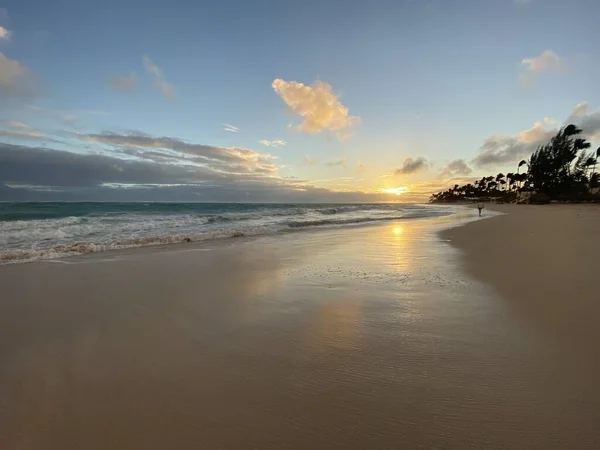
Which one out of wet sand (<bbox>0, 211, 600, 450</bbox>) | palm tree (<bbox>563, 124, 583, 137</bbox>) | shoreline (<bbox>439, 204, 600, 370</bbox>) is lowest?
wet sand (<bbox>0, 211, 600, 450</bbox>)

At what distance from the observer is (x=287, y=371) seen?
2857 millimetres

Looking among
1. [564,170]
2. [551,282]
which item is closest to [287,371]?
[551,282]

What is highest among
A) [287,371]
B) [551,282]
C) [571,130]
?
[571,130]

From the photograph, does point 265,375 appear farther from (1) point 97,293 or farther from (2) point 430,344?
(1) point 97,293

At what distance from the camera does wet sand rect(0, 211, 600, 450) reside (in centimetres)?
209

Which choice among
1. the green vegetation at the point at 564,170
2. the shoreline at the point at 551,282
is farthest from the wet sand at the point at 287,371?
the green vegetation at the point at 564,170

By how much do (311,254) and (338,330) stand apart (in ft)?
18.6

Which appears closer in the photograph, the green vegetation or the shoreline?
the shoreline

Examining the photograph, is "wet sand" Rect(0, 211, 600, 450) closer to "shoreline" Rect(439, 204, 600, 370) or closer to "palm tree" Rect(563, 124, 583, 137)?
"shoreline" Rect(439, 204, 600, 370)

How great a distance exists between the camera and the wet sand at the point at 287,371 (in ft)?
6.86

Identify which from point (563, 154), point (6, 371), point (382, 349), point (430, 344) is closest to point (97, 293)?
point (6, 371)

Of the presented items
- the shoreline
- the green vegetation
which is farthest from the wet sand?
the green vegetation

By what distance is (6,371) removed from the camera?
9.77 ft

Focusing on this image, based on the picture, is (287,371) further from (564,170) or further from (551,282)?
(564,170)
